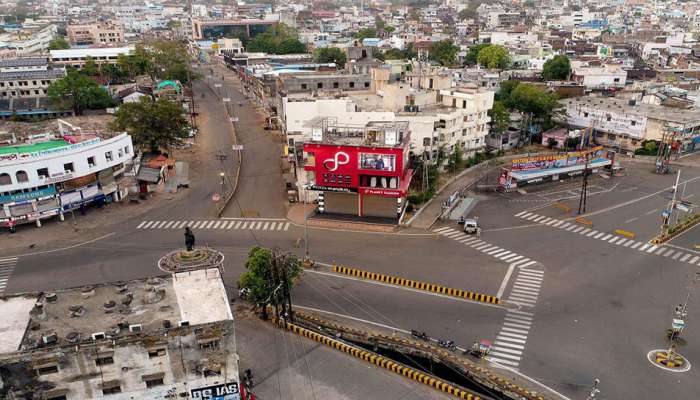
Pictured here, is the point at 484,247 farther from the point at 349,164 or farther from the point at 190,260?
the point at 190,260

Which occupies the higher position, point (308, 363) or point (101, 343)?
point (101, 343)

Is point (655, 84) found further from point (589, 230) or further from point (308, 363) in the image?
point (308, 363)

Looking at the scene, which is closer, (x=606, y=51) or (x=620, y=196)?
(x=620, y=196)

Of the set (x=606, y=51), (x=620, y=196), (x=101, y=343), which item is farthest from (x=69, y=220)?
(x=606, y=51)

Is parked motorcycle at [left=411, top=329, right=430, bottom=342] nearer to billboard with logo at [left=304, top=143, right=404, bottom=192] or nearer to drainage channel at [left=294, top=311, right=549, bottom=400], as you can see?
drainage channel at [left=294, top=311, right=549, bottom=400]

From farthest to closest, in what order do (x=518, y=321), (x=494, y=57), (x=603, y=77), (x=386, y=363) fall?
(x=494, y=57) < (x=603, y=77) < (x=518, y=321) < (x=386, y=363)

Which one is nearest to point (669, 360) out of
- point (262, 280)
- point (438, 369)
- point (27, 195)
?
point (438, 369)

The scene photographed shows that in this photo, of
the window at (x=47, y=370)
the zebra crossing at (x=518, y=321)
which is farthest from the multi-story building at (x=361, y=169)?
the window at (x=47, y=370)

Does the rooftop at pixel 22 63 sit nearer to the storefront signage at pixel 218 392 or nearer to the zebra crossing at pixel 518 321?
the storefront signage at pixel 218 392
